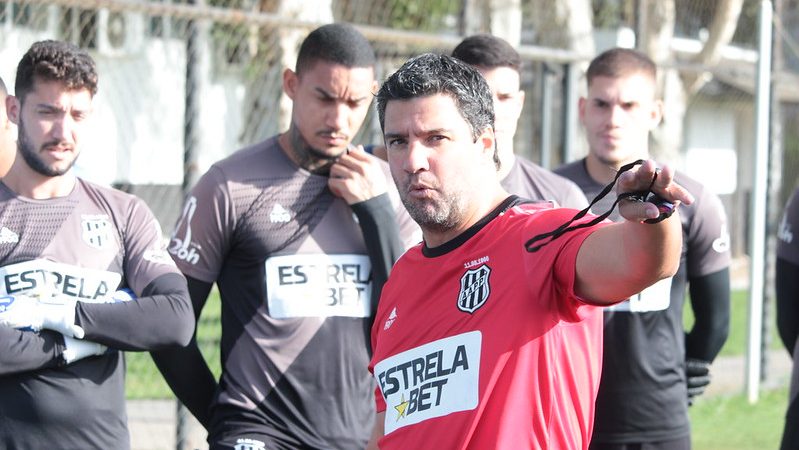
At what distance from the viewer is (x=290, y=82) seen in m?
4.91

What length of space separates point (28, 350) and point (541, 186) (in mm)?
2301

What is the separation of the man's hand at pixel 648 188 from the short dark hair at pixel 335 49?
2.34m

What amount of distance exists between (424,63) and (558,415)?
1045mm

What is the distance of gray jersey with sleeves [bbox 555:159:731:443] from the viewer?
5.18 metres

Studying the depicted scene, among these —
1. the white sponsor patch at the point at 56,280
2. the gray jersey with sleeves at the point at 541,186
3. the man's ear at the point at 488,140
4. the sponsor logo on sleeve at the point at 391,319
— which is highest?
the man's ear at the point at 488,140

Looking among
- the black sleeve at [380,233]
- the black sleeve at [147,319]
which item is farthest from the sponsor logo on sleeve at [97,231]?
the black sleeve at [380,233]

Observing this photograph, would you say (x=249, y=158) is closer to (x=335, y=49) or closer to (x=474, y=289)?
(x=335, y=49)

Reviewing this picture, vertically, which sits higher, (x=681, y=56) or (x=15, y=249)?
(x=681, y=56)

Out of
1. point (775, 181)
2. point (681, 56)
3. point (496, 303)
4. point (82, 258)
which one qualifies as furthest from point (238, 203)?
point (681, 56)

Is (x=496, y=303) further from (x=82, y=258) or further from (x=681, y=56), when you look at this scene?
(x=681, y=56)

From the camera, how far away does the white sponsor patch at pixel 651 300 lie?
16.9 feet

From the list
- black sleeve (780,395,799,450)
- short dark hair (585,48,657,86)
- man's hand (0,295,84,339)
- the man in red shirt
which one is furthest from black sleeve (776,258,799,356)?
man's hand (0,295,84,339)

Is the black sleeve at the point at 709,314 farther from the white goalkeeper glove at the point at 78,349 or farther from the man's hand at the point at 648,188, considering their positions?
the man's hand at the point at 648,188

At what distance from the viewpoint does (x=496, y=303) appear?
120 inches
